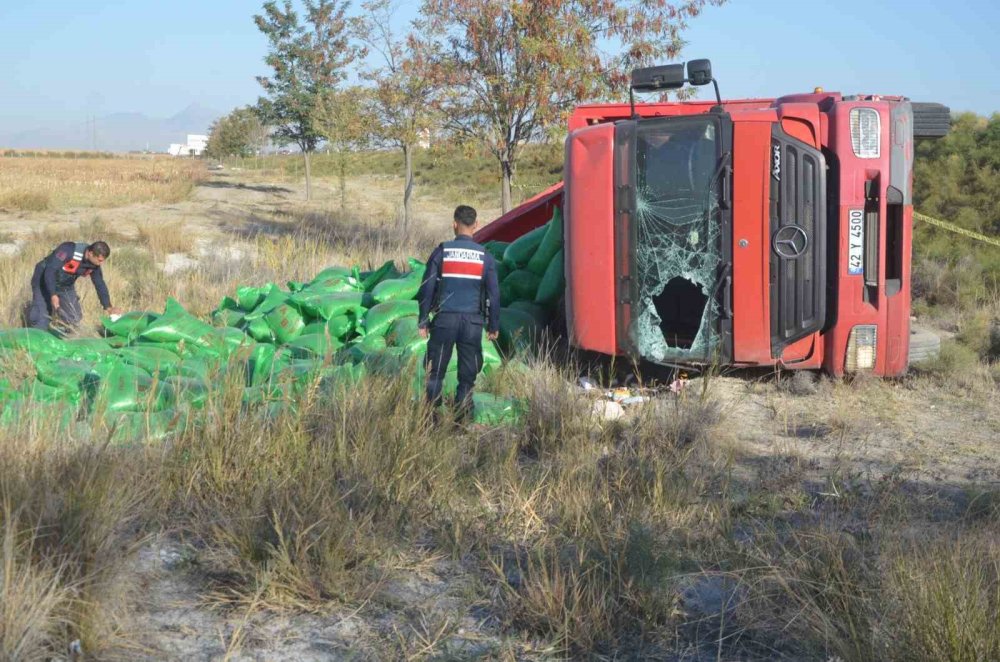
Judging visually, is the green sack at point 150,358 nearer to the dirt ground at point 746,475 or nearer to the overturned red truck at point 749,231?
the dirt ground at point 746,475

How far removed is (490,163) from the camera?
39.1 metres

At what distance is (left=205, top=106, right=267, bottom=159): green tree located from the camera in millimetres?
52125

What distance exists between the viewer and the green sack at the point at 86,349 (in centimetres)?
724

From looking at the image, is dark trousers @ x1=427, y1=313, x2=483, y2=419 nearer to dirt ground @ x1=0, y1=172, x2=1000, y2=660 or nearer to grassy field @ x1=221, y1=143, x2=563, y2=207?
dirt ground @ x1=0, y1=172, x2=1000, y2=660

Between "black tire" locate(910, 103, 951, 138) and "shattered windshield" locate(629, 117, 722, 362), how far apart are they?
190cm

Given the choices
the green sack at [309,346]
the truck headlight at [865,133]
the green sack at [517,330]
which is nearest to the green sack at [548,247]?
the green sack at [517,330]

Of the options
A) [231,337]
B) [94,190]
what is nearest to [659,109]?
[231,337]

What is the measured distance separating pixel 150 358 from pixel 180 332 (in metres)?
0.69

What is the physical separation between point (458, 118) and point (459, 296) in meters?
7.10

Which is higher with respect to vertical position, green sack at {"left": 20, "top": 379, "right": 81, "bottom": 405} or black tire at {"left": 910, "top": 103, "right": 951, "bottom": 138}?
black tire at {"left": 910, "top": 103, "right": 951, "bottom": 138}

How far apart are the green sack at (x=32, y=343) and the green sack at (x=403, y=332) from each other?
2.34 m

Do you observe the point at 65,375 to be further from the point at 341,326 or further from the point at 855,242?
the point at 855,242

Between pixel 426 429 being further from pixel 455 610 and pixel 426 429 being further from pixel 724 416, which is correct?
pixel 724 416

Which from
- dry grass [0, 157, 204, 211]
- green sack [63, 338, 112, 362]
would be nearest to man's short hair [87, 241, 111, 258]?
green sack [63, 338, 112, 362]
